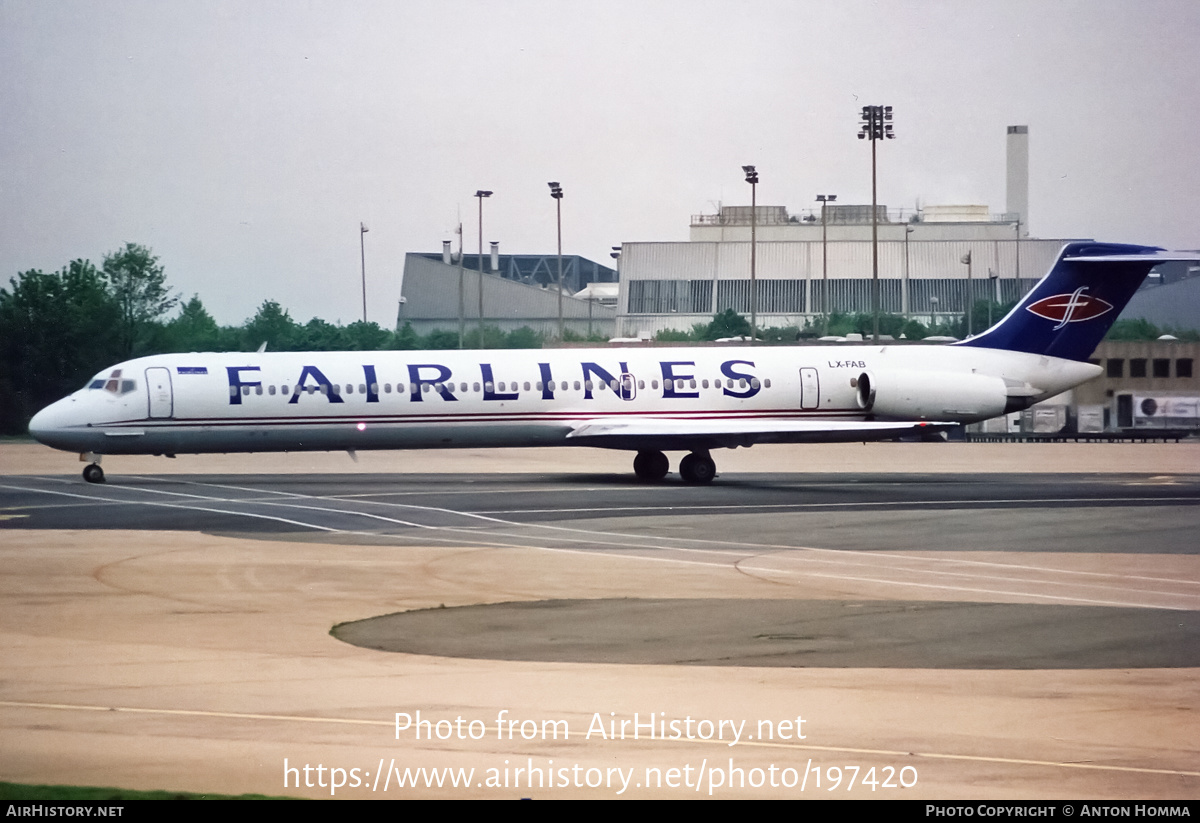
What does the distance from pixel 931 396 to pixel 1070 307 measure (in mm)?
5149

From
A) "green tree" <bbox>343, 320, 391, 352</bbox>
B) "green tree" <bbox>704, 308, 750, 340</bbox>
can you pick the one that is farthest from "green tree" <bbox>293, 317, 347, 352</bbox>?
"green tree" <bbox>704, 308, 750, 340</bbox>

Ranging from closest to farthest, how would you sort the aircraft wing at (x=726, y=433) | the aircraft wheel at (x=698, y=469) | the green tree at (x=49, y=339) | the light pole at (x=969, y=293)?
the aircraft wing at (x=726, y=433), the aircraft wheel at (x=698, y=469), the green tree at (x=49, y=339), the light pole at (x=969, y=293)

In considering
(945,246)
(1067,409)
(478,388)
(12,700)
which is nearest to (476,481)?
(478,388)

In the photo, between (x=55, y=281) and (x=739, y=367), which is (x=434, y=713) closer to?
(x=739, y=367)

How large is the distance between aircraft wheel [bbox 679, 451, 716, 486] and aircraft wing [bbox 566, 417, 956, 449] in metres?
0.43

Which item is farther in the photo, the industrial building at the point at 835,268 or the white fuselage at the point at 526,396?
the industrial building at the point at 835,268

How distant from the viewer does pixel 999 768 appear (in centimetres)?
888

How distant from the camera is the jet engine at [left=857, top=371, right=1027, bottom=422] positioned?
122 feet

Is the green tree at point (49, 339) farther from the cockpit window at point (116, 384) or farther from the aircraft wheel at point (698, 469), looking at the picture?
the aircraft wheel at point (698, 469)

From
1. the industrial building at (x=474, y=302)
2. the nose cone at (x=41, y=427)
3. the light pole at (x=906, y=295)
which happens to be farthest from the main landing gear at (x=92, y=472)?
the light pole at (x=906, y=295)

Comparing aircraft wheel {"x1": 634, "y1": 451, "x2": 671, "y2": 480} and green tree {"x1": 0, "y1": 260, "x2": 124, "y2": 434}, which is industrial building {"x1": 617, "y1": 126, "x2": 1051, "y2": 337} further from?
aircraft wheel {"x1": 634, "y1": 451, "x2": 671, "y2": 480}

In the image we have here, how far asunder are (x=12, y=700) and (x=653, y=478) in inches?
1068

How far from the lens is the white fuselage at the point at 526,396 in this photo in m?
34.1

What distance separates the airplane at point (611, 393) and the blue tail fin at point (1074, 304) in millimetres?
39
